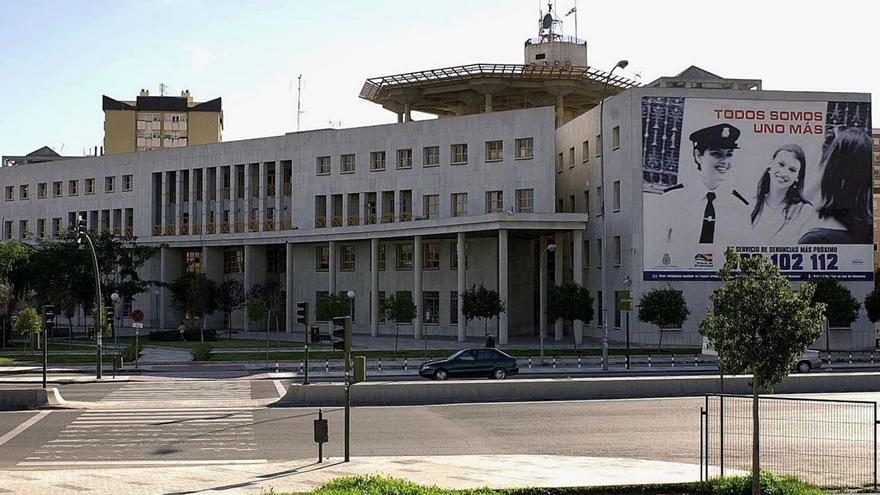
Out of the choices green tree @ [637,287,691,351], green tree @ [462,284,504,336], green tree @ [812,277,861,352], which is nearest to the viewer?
green tree @ [637,287,691,351]

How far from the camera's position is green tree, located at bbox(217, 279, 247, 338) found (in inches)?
2835

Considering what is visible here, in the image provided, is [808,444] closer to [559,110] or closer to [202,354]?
[202,354]

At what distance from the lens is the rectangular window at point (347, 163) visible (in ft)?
235

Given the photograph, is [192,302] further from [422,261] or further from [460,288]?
[460,288]

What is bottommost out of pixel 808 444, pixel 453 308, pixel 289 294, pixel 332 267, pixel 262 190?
pixel 808 444

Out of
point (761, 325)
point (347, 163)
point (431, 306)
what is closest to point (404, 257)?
point (431, 306)

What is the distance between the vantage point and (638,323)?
56375mm

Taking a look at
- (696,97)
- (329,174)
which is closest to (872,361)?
A: (696,97)

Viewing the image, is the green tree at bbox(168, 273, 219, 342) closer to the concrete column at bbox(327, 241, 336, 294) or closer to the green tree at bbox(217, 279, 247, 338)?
the green tree at bbox(217, 279, 247, 338)

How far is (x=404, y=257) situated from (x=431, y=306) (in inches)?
174

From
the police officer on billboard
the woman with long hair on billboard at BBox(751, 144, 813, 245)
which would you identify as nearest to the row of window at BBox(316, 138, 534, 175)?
the police officer on billboard

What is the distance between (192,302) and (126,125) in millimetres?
72971

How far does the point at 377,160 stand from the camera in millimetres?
70375

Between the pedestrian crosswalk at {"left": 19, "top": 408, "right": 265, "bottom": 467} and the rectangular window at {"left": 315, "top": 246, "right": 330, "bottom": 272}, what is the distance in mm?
46687
